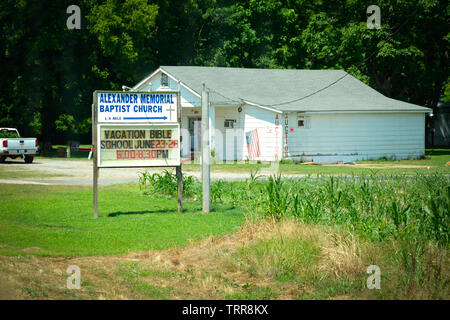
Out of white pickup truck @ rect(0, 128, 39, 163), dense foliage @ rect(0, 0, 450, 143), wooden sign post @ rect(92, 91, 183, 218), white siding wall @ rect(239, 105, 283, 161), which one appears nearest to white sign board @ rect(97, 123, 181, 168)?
wooden sign post @ rect(92, 91, 183, 218)

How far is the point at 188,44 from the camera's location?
2083 inches

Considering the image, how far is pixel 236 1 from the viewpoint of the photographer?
5031 cm

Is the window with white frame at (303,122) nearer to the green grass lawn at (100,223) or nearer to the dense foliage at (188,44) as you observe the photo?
the dense foliage at (188,44)

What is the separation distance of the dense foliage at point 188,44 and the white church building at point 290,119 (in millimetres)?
5384

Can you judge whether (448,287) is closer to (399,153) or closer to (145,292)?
(145,292)

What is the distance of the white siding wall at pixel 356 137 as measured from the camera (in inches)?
1286

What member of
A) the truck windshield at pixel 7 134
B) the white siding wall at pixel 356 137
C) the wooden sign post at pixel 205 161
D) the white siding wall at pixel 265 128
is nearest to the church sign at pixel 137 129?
the wooden sign post at pixel 205 161

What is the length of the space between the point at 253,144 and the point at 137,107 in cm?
1971

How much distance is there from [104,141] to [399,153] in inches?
1010

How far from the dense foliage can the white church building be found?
5384 mm

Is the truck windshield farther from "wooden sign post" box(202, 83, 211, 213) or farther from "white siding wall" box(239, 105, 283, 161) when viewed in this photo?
"wooden sign post" box(202, 83, 211, 213)

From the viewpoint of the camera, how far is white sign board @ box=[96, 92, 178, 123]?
1370cm

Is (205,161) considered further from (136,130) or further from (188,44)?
(188,44)
